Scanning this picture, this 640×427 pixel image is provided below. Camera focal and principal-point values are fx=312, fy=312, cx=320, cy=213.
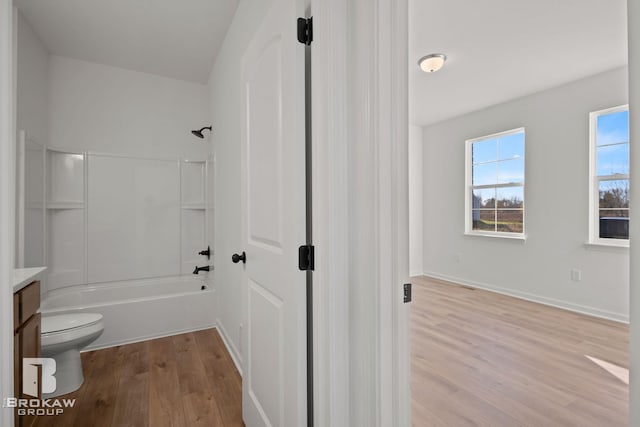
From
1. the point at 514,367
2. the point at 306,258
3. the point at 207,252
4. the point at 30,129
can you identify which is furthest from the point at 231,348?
the point at 30,129

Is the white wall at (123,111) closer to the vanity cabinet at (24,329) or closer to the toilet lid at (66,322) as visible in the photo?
the toilet lid at (66,322)

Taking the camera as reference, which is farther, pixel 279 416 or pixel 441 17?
pixel 441 17

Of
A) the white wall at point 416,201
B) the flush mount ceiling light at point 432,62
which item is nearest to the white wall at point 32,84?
the flush mount ceiling light at point 432,62

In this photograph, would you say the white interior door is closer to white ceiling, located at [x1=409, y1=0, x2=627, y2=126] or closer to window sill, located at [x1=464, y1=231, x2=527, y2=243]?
white ceiling, located at [x1=409, y1=0, x2=627, y2=126]

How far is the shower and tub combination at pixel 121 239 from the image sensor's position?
2.69 metres

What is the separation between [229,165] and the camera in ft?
8.48

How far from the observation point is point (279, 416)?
1.30m

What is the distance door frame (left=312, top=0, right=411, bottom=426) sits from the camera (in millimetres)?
974

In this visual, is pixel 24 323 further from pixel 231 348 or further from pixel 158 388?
pixel 231 348

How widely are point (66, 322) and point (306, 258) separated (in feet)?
6.63

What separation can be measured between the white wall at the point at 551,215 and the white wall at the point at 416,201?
2.09 ft

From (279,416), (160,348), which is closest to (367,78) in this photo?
(279,416)

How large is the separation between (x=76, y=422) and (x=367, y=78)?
2.30 m

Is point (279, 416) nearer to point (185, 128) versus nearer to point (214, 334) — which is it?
point (214, 334)
